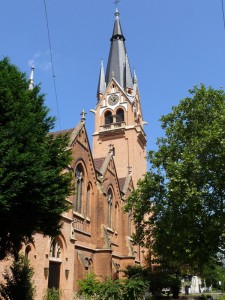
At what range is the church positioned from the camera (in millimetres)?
22812

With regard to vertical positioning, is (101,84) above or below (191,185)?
above

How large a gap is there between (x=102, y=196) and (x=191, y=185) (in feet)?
36.0

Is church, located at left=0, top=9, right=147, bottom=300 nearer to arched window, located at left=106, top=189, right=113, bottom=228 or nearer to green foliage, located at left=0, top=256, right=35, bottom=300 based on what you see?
arched window, located at left=106, top=189, right=113, bottom=228

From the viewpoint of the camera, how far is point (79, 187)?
28.2 meters

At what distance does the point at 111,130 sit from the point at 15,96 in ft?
127

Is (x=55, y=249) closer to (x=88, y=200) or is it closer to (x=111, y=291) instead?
(x=111, y=291)

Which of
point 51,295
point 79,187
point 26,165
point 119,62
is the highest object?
point 119,62

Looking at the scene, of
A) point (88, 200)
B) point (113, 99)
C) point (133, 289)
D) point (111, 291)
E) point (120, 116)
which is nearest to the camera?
point (111, 291)

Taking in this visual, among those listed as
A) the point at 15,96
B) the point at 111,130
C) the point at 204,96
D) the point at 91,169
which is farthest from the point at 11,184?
the point at 111,130

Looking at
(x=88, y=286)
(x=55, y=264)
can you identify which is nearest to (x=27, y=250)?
(x=55, y=264)

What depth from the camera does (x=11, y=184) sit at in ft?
39.4

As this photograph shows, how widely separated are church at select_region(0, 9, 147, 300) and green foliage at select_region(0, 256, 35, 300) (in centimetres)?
165

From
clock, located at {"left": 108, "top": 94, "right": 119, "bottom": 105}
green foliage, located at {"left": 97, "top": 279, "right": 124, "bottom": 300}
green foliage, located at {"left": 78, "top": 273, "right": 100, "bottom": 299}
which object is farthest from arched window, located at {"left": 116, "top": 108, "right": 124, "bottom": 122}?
green foliage, located at {"left": 97, "top": 279, "right": 124, "bottom": 300}

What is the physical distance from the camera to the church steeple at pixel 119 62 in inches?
2286
